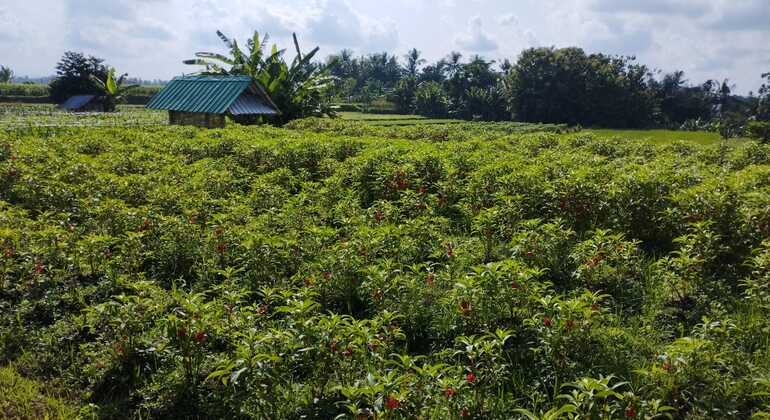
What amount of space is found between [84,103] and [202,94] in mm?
23241

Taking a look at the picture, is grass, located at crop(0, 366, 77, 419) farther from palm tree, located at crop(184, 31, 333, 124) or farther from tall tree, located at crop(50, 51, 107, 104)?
tall tree, located at crop(50, 51, 107, 104)

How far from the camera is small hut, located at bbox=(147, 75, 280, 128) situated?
2141 centimetres

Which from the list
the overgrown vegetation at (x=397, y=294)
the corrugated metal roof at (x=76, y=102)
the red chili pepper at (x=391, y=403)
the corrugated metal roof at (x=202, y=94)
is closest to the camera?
the red chili pepper at (x=391, y=403)

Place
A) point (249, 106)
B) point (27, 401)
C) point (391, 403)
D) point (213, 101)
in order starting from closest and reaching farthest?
point (391, 403) < point (27, 401) < point (213, 101) < point (249, 106)

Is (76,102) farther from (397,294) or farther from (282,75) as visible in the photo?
(397,294)

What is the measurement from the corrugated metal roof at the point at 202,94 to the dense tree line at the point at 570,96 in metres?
20.1

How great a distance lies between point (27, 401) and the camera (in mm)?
3936

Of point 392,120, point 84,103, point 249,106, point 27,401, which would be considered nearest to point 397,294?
point 27,401

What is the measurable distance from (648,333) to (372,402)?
278cm

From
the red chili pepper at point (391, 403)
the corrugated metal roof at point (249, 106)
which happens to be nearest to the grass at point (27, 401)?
the red chili pepper at point (391, 403)

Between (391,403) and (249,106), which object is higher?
(249,106)

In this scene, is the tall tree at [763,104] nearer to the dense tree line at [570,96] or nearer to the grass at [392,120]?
the dense tree line at [570,96]

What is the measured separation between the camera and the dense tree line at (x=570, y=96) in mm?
49875

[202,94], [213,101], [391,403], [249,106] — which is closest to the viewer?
[391,403]
